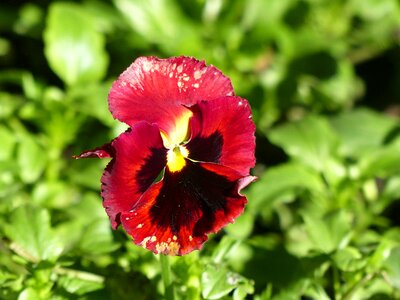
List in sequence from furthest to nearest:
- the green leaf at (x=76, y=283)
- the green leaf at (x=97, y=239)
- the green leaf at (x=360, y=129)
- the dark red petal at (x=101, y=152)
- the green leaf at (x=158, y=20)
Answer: the green leaf at (x=158, y=20) < the green leaf at (x=360, y=129) < the green leaf at (x=97, y=239) < the green leaf at (x=76, y=283) < the dark red petal at (x=101, y=152)

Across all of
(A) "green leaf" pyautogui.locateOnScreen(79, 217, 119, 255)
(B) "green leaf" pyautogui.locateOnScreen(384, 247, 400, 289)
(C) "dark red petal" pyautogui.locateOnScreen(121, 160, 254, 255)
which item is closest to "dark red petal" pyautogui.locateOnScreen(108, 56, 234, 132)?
(C) "dark red petal" pyautogui.locateOnScreen(121, 160, 254, 255)

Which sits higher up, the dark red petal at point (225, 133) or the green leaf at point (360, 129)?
the dark red petal at point (225, 133)

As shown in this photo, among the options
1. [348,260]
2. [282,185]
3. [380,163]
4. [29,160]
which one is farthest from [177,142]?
[380,163]

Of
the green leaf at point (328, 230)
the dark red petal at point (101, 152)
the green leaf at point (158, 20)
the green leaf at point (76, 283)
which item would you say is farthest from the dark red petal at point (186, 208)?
the green leaf at point (158, 20)

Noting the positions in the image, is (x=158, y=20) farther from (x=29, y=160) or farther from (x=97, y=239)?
(x=97, y=239)

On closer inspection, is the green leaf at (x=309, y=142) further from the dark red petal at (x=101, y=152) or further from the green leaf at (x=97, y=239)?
the dark red petal at (x=101, y=152)

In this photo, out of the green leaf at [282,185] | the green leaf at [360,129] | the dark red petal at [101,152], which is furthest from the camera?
the green leaf at [360,129]
